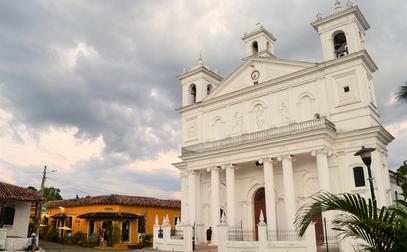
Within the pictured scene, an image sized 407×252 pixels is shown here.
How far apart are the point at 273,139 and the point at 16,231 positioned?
1791cm

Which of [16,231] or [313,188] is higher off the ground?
[313,188]

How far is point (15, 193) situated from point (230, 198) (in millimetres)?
14123

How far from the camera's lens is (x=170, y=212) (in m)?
33.9

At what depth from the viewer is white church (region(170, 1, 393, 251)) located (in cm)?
1911

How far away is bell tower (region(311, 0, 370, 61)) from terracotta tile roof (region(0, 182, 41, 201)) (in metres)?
20.6

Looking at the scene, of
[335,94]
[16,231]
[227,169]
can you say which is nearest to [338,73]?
[335,94]

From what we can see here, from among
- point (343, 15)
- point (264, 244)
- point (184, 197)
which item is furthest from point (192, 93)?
point (264, 244)

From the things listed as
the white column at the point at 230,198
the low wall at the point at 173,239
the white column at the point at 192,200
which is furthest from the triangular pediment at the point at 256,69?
the low wall at the point at 173,239

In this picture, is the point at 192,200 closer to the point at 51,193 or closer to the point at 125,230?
the point at 125,230

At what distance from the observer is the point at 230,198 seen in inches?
840

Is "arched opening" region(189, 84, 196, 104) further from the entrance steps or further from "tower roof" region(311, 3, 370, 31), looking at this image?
the entrance steps

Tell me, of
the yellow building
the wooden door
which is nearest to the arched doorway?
the wooden door

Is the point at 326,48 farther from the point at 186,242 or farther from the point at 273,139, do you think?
the point at 186,242

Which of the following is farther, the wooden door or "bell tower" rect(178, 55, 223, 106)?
"bell tower" rect(178, 55, 223, 106)
